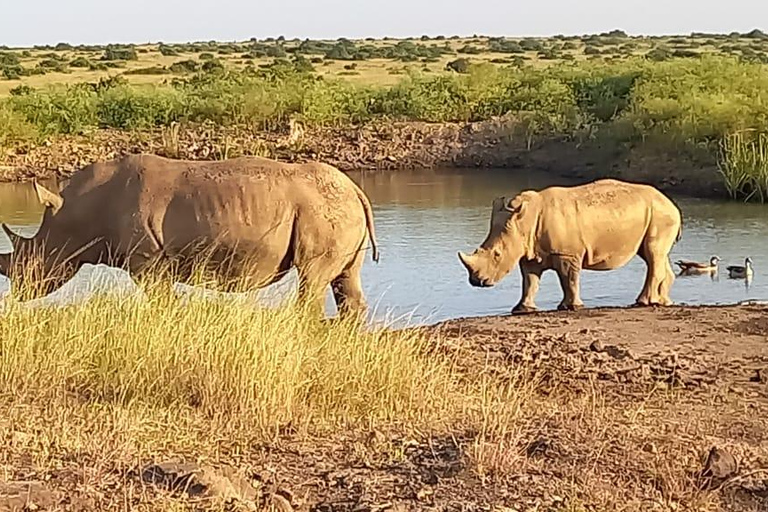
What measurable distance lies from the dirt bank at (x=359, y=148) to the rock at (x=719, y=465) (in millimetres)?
21635

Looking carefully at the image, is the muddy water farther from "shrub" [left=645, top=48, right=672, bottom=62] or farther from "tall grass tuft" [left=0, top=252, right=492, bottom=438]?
"shrub" [left=645, top=48, right=672, bottom=62]

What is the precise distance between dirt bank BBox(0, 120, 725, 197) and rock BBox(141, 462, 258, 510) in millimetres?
22446

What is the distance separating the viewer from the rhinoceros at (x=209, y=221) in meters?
9.23

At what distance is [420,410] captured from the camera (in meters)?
6.50

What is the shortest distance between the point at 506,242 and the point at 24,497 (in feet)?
25.4

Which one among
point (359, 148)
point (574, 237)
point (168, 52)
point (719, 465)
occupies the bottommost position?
point (168, 52)

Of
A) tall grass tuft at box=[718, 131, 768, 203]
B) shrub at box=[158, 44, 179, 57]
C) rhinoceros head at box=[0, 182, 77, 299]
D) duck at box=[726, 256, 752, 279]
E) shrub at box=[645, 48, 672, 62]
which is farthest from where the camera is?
shrub at box=[158, 44, 179, 57]

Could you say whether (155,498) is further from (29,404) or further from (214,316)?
(214,316)

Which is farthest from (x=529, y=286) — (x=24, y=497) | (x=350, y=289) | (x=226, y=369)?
(x=24, y=497)

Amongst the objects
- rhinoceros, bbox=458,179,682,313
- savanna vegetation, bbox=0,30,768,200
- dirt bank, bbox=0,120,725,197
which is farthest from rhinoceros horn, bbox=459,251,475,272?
dirt bank, bbox=0,120,725,197

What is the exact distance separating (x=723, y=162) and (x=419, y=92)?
13277 millimetres

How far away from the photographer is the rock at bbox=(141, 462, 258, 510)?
4.72 meters

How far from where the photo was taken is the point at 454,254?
16.2 meters

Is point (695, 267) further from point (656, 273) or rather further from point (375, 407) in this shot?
point (375, 407)
